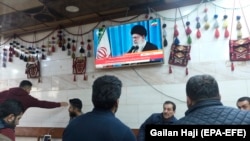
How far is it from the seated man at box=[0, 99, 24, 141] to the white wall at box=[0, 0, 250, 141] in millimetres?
1678

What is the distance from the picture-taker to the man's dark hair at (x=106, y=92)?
1349 mm

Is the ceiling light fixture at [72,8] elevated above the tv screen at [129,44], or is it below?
above

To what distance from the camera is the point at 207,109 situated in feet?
3.67

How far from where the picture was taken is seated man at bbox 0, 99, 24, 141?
1.93 m

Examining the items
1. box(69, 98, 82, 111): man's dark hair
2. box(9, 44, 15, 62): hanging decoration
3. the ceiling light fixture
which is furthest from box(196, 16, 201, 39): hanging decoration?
box(9, 44, 15, 62): hanging decoration

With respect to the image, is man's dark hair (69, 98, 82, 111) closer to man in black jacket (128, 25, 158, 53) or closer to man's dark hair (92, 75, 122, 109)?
man in black jacket (128, 25, 158, 53)

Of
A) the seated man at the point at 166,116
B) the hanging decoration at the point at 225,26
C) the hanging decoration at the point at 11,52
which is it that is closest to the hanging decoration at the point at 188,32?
the hanging decoration at the point at 225,26

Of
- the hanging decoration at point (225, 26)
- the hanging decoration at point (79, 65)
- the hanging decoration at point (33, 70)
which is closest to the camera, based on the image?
the hanging decoration at point (225, 26)

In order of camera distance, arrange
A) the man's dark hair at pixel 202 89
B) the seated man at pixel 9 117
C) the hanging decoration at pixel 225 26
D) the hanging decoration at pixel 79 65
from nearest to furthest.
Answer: the man's dark hair at pixel 202 89, the seated man at pixel 9 117, the hanging decoration at pixel 225 26, the hanging decoration at pixel 79 65

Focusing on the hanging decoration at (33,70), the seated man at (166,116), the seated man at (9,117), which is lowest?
the seated man at (166,116)

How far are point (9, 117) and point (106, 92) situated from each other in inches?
42.9

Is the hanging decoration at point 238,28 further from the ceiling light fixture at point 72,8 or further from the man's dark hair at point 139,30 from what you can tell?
the ceiling light fixture at point 72,8

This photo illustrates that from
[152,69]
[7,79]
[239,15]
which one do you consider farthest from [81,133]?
[7,79]

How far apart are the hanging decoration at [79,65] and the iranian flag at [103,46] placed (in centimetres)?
34
